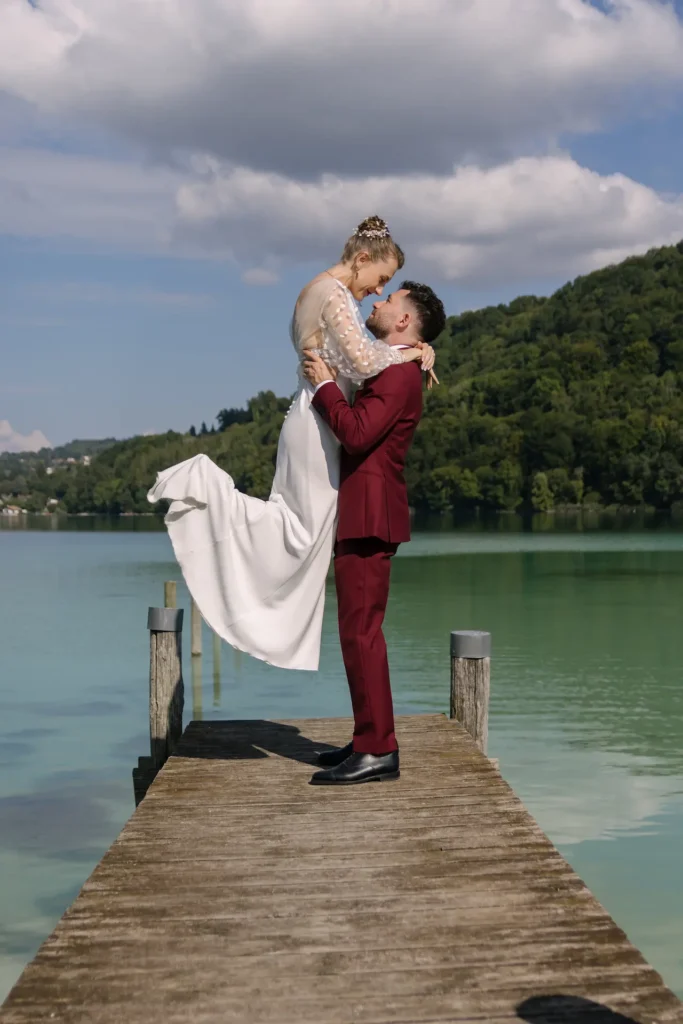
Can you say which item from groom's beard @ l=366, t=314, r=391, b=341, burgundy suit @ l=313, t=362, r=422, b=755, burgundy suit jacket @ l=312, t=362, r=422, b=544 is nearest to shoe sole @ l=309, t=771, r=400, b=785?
burgundy suit @ l=313, t=362, r=422, b=755

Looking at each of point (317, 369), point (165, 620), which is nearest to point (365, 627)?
point (317, 369)

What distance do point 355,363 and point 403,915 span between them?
88.7 inches

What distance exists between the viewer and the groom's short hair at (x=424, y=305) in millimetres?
5062

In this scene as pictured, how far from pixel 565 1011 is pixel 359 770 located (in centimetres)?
240

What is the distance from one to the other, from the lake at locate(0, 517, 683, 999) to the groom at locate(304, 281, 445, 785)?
3571 mm

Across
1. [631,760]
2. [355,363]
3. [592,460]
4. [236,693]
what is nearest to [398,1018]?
[355,363]

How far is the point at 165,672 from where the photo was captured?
7.05 metres

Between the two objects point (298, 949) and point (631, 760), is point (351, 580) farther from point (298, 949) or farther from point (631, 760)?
point (631, 760)

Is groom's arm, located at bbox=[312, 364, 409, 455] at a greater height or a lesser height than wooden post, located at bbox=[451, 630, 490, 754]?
greater

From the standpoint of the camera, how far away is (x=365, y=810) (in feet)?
15.5

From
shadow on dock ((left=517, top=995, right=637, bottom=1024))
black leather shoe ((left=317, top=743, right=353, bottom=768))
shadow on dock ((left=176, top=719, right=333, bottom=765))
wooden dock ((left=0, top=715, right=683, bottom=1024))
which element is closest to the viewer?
shadow on dock ((left=517, top=995, right=637, bottom=1024))

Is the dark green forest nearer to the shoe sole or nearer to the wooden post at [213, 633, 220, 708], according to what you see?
the wooden post at [213, 633, 220, 708]

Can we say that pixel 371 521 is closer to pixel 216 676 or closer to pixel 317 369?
pixel 317 369

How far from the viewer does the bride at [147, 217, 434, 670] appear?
16.4 feet
